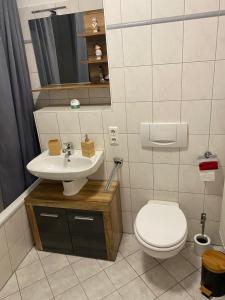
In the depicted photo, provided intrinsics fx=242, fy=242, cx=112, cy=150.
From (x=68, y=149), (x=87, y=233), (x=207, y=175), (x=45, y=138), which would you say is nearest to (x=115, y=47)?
(x=68, y=149)

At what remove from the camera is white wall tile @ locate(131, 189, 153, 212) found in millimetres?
2070

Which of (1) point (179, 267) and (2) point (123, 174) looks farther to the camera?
(2) point (123, 174)

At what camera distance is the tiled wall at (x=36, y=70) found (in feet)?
6.22

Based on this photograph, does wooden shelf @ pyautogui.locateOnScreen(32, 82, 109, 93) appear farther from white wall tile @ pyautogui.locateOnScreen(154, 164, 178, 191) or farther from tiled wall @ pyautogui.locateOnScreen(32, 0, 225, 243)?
white wall tile @ pyautogui.locateOnScreen(154, 164, 178, 191)

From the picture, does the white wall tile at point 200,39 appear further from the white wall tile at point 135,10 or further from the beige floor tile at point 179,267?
the beige floor tile at point 179,267

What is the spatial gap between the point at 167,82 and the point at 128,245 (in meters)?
1.40

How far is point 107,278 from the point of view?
1.82 metres

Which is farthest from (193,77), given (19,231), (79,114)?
(19,231)

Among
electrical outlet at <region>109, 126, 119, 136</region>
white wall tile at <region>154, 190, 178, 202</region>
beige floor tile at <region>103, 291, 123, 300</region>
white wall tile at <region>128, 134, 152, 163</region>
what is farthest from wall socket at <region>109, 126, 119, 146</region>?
beige floor tile at <region>103, 291, 123, 300</region>

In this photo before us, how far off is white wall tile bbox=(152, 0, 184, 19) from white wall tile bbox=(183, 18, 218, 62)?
0.31 ft

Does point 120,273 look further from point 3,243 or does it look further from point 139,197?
point 3,243

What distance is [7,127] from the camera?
6.07ft

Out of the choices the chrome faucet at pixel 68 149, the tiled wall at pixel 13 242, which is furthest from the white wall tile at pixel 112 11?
the tiled wall at pixel 13 242

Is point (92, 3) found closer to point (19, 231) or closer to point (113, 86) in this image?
point (113, 86)
